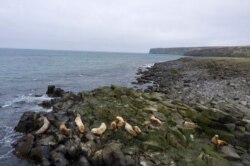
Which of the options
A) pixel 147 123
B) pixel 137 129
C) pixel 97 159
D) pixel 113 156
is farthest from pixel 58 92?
pixel 113 156

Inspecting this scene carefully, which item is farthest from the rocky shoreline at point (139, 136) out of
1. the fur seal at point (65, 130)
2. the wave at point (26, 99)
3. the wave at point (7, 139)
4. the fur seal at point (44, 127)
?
the wave at point (26, 99)

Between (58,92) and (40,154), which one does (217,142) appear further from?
(58,92)

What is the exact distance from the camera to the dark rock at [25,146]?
1939 centimetres

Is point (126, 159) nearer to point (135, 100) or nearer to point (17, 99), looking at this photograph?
point (135, 100)

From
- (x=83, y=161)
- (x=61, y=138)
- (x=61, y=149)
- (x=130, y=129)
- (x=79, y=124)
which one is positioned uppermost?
(x=130, y=129)

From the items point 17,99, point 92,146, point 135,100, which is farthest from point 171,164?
point 17,99

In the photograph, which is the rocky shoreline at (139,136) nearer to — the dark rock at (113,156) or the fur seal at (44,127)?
the dark rock at (113,156)

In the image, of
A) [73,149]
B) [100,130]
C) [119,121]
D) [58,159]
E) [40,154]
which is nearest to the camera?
[58,159]

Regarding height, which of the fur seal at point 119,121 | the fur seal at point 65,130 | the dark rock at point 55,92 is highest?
the fur seal at point 119,121

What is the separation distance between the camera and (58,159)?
17.5m

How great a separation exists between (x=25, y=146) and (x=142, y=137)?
7.16 metres

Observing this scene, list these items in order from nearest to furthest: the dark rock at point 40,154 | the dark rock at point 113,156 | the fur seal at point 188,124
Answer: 1. the dark rock at point 113,156
2. the dark rock at point 40,154
3. the fur seal at point 188,124

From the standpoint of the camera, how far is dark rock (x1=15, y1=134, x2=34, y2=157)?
1939 cm

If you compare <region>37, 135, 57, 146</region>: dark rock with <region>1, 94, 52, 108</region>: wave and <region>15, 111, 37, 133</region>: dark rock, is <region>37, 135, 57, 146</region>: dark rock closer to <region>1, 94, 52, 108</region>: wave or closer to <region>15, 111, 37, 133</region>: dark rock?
<region>15, 111, 37, 133</region>: dark rock
